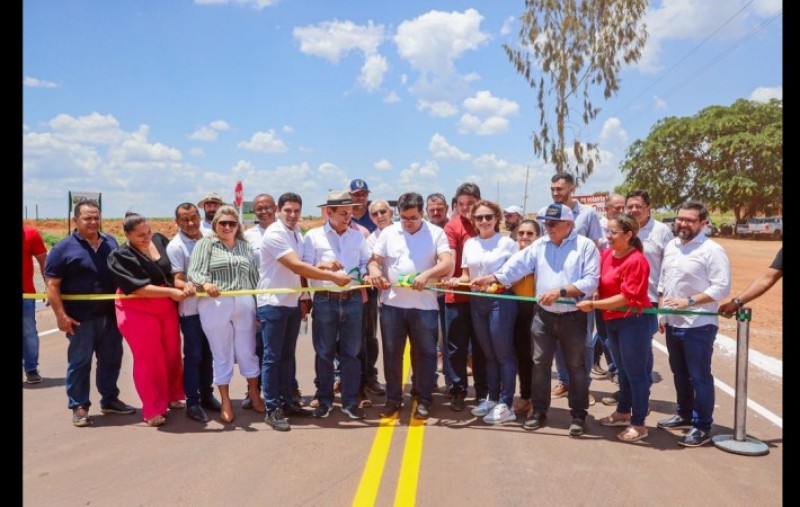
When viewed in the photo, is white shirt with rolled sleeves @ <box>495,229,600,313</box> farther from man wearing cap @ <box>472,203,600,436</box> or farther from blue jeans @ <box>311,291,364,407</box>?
blue jeans @ <box>311,291,364,407</box>

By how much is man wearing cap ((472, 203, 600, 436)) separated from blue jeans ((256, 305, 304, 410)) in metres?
2.34

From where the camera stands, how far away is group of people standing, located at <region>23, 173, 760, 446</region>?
17.5 ft

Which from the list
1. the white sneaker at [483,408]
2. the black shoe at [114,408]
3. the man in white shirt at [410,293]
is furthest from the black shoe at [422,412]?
the black shoe at [114,408]

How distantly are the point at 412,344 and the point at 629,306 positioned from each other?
81.8 inches

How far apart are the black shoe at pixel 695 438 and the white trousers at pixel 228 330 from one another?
4.09 meters

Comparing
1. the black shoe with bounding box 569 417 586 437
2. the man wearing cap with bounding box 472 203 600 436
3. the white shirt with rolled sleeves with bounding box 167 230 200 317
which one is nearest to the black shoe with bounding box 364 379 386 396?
the man wearing cap with bounding box 472 203 600 436

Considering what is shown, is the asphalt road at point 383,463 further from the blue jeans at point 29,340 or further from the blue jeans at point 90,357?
the blue jeans at point 29,340

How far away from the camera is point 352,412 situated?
5.87 meters

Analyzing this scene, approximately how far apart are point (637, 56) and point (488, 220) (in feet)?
80.8

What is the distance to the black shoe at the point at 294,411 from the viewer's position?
5887 mm

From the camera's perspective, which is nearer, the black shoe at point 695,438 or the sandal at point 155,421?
the black shoe at point 695,438
